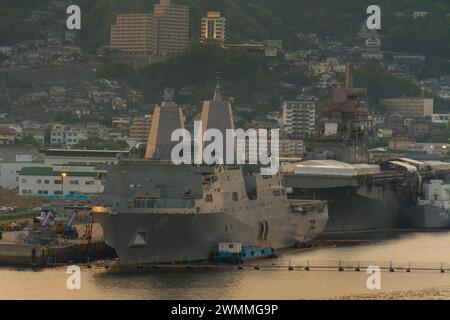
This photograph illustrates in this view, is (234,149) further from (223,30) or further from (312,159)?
(223,30)

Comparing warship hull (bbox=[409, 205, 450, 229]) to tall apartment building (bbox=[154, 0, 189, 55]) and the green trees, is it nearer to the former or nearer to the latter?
the green trees

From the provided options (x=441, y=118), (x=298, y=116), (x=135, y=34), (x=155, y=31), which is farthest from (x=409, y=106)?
(x=135, y=34)

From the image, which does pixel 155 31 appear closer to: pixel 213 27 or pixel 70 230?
pixel 213 27

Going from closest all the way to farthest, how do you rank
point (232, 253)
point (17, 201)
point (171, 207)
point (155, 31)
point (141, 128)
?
point (171, 207) < point (232, 253) < point (17, 201) < point (141, 128) < point (155, 31)

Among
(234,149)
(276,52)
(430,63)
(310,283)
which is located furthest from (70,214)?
(430,63)

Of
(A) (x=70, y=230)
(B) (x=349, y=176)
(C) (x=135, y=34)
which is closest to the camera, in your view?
(A) (x=70, y=230)

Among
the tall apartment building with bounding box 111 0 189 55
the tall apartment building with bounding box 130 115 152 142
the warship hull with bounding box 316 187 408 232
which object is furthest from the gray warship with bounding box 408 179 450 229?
the tall apartment building with bounding box 111 0 189 55

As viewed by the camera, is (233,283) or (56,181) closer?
(233,283)
